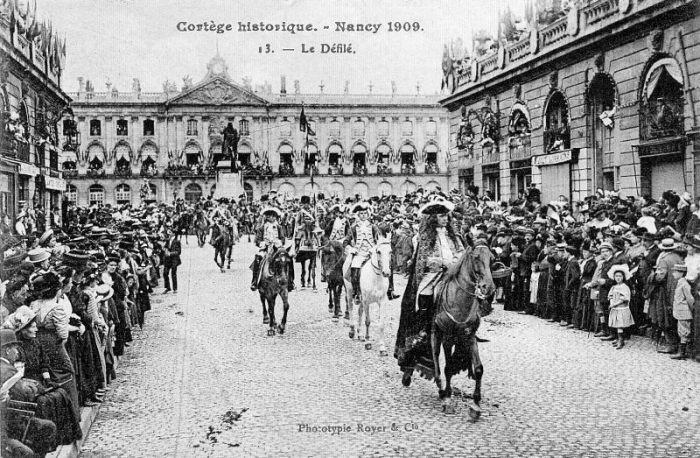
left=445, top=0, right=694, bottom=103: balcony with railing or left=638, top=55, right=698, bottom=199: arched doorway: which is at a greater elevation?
left=445, top=0, right=694, bottom=103: balcony with railing

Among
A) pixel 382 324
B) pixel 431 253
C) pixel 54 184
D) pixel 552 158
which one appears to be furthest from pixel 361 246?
pixel 54 184

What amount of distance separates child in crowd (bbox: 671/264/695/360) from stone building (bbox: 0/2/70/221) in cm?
1849

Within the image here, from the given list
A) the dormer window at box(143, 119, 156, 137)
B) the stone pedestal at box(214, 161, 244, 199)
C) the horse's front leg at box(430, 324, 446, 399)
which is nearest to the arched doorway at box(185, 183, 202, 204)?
the dormer window at box(143, 119, 156, 137)

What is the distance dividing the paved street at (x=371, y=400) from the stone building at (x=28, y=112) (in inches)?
528

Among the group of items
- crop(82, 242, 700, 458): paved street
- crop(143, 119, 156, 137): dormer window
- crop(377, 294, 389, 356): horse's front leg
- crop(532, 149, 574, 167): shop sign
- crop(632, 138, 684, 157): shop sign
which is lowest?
crop(82, 242, 700, 458): paved street

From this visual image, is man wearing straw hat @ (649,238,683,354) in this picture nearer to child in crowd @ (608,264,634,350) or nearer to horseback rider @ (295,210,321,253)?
child in crowd @ (608,264,634,350)

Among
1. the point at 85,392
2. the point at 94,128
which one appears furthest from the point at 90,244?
the point at 94,128

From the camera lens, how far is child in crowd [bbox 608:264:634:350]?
12148mm

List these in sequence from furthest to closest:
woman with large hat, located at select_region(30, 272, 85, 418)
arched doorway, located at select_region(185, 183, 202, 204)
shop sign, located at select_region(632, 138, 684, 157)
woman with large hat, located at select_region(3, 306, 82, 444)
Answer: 1. arched doorway, located at select_region(185, 183, 202, 204)
2. shop sign, located at select_region(632, 138, 684, 157)
3. woman with large hat, located at select_region(30, 272, 85, 418)
4. woman with large hat, located at select_region(3, 306, 82, 444)

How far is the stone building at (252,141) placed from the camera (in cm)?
7538

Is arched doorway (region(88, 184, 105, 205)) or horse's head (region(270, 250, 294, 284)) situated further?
arched doorway (region(88, 184, 105, 205))

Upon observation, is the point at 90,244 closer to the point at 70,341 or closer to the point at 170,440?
the point at 70,341

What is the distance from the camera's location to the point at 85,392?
8.51 meters

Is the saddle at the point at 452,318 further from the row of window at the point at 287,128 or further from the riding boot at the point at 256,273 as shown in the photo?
the row of window at the point at 287,128
